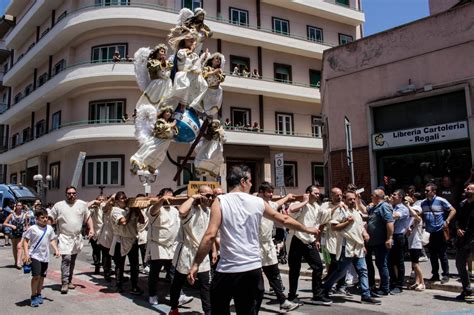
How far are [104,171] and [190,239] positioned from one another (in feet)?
59.8

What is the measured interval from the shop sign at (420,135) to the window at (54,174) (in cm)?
1963

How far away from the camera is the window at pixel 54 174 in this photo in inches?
1053

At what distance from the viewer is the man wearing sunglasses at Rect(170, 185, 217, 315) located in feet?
20.6

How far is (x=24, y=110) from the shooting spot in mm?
31234

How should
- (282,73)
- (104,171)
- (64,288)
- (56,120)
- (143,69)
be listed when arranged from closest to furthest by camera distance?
(64,288) < (143,69) < (104,171) < (56,120) < (282,73)

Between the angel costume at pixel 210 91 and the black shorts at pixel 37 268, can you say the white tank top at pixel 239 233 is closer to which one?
the black shorts at pixel 37 268

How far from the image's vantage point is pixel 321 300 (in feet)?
23.7

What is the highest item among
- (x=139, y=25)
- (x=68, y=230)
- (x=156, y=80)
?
(x=139, y=25)

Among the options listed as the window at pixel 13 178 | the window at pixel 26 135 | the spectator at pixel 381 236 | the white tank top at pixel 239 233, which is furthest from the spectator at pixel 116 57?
the white tank top at pixel 239 233

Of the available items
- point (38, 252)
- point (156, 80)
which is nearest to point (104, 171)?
point (156, 80)

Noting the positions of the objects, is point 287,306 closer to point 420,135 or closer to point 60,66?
point 420,135

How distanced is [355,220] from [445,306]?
1890 mm

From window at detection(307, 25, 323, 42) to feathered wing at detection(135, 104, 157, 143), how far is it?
2416cm

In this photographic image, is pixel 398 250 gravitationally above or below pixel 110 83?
below
